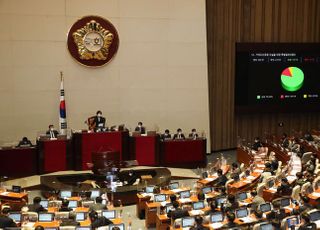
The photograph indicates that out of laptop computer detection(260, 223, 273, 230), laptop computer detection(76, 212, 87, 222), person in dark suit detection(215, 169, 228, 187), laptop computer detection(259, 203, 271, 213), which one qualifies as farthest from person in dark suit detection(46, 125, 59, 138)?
laptop computer detection(260, 223, 273, 230)

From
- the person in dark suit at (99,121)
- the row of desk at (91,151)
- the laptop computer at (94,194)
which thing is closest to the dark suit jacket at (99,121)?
the person in dark suit at (99,121)

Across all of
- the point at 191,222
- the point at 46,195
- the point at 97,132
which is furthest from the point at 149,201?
the point at 97,132

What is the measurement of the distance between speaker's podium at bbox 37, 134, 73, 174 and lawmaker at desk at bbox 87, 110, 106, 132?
3.22ft

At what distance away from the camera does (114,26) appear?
18234 mm

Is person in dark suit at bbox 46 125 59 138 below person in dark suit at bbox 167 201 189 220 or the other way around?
the other way around

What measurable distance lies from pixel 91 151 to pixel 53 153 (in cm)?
126

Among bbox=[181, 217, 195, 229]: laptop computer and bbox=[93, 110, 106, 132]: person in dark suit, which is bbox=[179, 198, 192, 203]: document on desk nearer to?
bbox=[181, 217, 195, 229]: laptop computer

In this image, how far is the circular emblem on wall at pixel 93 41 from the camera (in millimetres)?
17812

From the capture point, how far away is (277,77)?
67.8 ft

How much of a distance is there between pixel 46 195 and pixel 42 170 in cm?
236

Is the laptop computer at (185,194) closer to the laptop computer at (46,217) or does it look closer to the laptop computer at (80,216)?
the laptop computer at (80,216)

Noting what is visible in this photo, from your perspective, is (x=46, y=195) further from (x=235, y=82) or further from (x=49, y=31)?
(x=235, y=82)

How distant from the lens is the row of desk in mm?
15805

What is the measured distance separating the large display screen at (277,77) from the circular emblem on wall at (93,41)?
5.51 m
